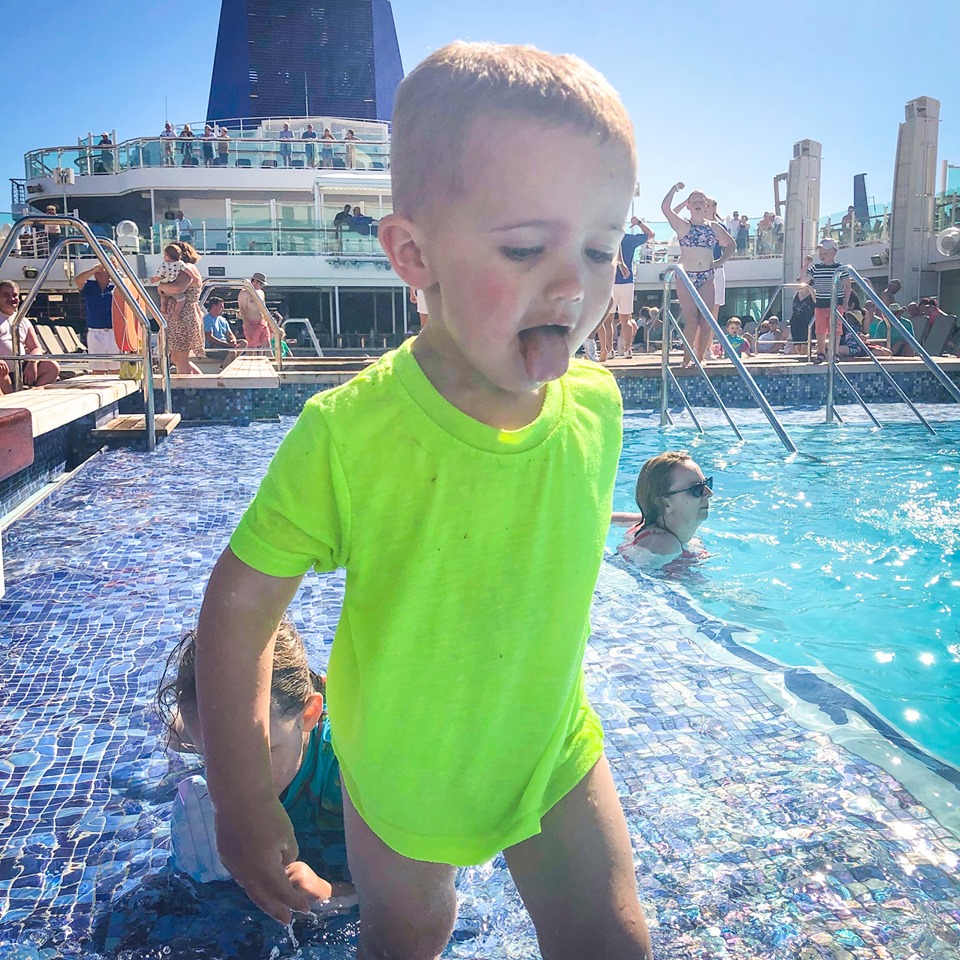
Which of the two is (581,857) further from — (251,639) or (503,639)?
(251,639)

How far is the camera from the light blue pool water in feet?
10.5

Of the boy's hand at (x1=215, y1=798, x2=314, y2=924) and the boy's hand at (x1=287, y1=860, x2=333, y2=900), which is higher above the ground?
the boy's hand at (x1=215, y1=798, x2=314, y2=924)

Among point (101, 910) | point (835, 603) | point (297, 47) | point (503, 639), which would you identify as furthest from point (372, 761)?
point (297, 47)

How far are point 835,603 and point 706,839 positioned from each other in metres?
2.53

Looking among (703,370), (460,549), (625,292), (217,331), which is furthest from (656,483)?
(217,331)

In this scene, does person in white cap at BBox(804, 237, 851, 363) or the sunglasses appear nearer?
the sunglasses

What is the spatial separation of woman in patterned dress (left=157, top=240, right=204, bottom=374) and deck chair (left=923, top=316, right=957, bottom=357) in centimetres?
1418

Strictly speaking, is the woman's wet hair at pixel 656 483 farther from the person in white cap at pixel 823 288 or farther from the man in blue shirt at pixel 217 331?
the man in blue shirt at pixel 217 331

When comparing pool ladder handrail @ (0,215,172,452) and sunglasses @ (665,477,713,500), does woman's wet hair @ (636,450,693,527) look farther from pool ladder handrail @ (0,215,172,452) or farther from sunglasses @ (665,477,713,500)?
pool ladder handrail @ (0,215,172,452)

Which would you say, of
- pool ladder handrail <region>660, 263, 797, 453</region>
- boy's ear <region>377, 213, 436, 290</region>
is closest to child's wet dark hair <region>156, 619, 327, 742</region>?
boy's ear <region>377, 213, 436, 290</region>

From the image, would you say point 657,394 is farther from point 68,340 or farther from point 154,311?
point 68,340

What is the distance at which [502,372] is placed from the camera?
108 centimetres

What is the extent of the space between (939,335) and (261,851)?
1934cm

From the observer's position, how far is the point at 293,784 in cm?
171
